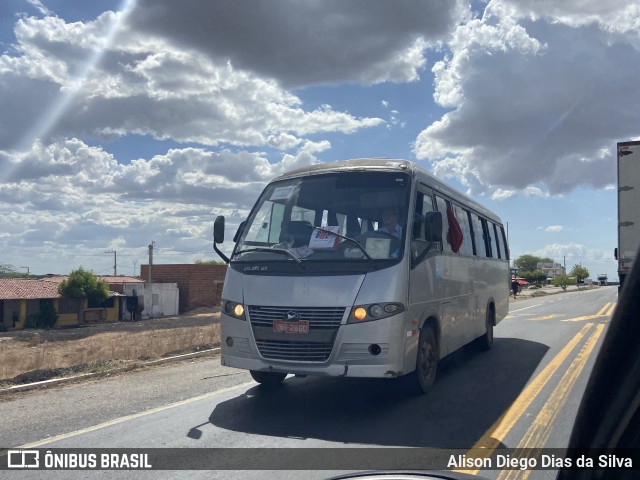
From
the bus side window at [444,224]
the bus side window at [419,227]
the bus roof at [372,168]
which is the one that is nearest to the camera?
the bus side window at [419,227]

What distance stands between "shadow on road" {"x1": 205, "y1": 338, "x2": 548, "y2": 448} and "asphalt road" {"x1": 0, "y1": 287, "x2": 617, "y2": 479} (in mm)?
13

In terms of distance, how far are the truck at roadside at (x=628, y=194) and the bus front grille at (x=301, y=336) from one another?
400 inches

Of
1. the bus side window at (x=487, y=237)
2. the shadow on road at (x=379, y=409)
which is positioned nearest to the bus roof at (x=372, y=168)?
the shadow on road at (x=379, y=409)

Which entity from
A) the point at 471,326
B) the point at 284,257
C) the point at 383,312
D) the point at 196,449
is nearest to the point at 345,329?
the point at 383,312

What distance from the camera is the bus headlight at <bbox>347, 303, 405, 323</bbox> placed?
6855mm

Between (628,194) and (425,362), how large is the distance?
924cm

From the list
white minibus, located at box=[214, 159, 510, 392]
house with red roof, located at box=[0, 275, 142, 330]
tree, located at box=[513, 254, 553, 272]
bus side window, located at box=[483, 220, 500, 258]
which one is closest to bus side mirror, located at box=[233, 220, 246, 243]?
white minibus, located at box=[214, 159, 510, 392]

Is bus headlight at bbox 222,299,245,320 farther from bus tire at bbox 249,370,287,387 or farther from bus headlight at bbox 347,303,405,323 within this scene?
bus headlight at bbox 347,303,405,323

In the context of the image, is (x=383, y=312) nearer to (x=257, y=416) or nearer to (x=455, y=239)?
(x=257, y=416)

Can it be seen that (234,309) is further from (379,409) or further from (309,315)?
(379,409)

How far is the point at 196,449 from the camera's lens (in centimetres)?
580

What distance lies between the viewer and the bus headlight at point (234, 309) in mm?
7480

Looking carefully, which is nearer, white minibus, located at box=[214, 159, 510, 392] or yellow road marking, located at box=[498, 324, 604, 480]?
yellow road marking, located at box=[498, 324, 604, 480]

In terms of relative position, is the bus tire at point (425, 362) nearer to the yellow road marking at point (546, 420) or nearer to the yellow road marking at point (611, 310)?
the yellow road marking at point (546, 420)
